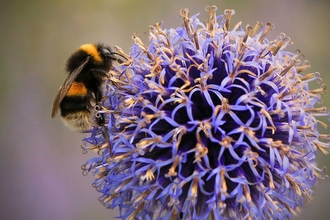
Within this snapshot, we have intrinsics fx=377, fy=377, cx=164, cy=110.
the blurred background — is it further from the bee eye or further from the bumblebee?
the bee eye

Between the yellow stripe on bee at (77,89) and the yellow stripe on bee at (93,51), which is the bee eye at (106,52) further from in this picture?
the yellow stripe on bee at (77,89)

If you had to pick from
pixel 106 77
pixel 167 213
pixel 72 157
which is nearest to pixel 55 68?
pixel 72 157

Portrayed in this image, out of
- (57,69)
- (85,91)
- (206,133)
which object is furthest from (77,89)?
(57,69)

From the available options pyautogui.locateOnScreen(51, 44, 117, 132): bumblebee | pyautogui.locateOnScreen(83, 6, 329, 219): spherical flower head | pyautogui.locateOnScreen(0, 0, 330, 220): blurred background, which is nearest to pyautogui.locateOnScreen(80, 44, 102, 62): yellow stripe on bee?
pyautogui.locateOnScreen(51, 44, 117, 132): bumblebee

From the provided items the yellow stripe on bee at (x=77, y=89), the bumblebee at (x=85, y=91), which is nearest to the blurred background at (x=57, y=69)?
the bumblebee at (x=85, y=91)

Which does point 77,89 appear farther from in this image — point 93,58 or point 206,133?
point 206,133
